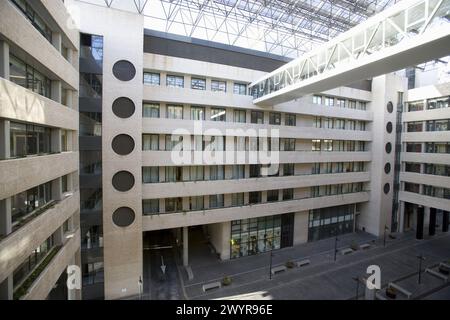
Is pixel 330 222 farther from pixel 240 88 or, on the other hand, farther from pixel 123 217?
pixel 123 217

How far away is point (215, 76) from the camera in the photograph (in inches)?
885

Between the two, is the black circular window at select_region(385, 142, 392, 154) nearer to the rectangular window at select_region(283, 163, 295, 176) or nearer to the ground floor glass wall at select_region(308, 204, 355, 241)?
the ground floor glass wall at select_region(308, 204, 355, 241)

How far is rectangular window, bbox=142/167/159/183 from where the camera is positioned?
66.4 feet

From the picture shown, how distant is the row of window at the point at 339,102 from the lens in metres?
28.5

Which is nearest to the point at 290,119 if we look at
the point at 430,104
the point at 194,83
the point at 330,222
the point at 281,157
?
the point at 281,157

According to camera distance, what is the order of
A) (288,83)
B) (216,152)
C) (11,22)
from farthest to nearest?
1. (216,152)
2. (288,83)
3. (11,22)

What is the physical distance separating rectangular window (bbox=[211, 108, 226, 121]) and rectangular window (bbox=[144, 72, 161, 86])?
215 inches

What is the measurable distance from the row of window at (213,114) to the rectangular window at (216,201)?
7396mm

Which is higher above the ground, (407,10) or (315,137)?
(407,10)

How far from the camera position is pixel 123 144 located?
18.2 meters

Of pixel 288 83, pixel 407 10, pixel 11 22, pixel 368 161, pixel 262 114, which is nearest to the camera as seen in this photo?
pixel 11 22

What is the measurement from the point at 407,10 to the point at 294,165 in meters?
17.6
